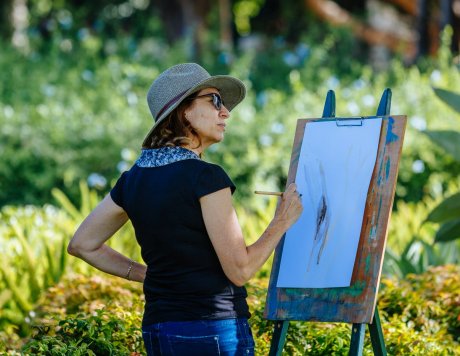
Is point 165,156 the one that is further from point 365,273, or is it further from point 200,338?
point 365,273

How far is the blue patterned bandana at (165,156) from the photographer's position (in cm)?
321

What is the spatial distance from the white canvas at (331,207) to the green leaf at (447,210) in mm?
1327

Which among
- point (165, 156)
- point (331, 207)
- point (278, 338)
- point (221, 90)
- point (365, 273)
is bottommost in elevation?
point (278, 338)

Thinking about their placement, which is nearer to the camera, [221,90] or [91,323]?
[221,90]

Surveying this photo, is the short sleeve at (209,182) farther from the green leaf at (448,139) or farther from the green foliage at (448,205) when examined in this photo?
the green leaf at (448,139)

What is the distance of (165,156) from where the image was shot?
10.6 feet

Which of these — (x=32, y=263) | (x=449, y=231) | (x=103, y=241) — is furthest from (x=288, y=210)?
(x=32, y=263)

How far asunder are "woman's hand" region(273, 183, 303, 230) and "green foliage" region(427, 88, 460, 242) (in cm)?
172

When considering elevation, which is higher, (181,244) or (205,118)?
(205,118)

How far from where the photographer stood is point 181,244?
10.4 ft

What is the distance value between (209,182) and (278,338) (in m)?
0.79

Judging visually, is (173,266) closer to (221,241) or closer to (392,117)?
(221,241)

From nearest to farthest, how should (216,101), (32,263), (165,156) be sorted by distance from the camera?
(165,156) → (216,101) → (32,263)

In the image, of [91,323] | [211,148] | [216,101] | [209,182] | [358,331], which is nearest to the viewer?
[209,182]
